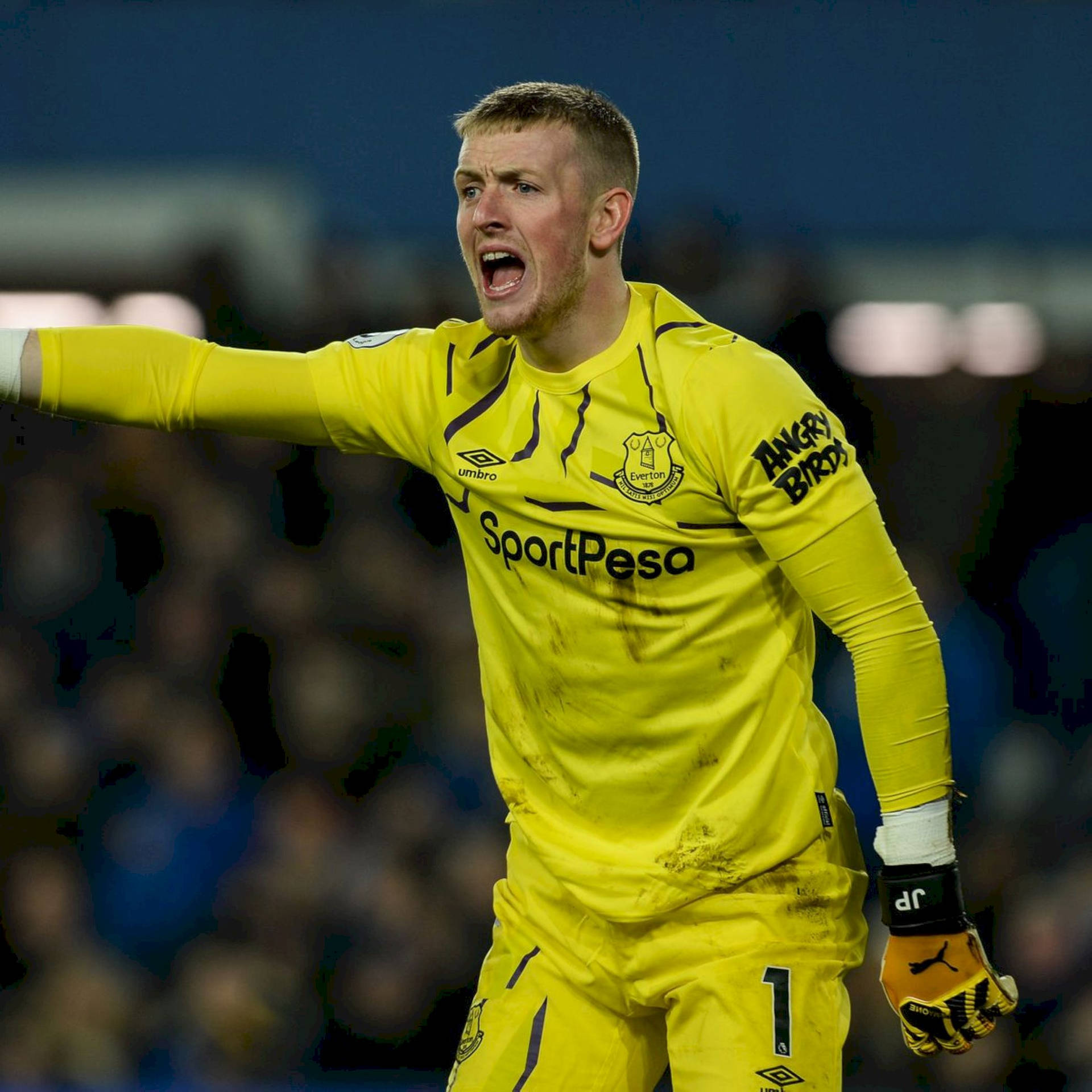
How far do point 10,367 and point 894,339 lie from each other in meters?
3.97

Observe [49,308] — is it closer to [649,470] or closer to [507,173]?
[507,173]

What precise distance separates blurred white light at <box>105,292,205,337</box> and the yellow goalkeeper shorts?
11.3ft

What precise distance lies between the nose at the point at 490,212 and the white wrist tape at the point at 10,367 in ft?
2.68

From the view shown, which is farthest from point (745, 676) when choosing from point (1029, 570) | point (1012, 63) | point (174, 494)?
point (1012, 63)

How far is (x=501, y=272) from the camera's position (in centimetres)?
299

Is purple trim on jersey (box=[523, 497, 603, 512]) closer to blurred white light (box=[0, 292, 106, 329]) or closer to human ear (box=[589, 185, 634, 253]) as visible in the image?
human ear (box=[589, 185, 634, 253])

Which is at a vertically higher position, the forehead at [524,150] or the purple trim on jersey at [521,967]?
the forehead at [524,150]

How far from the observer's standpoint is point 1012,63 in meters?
6.36

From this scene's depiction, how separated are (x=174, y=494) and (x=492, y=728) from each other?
3312mm

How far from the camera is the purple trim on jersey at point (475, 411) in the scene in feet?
10.1

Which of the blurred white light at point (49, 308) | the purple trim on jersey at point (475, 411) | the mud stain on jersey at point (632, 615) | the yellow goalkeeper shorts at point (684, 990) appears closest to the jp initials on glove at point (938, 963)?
the yellow goalkeeper shorts at point (684, 990)

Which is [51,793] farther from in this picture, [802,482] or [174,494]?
[802,482]

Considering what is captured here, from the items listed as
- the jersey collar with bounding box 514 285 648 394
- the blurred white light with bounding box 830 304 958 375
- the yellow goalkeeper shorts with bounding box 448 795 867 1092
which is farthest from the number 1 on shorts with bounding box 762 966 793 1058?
the blurred white light with bounding box 830 304 958 375

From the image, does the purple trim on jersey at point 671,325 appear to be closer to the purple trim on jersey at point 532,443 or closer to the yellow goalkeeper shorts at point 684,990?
the purple trim on jersey at point 532,443
